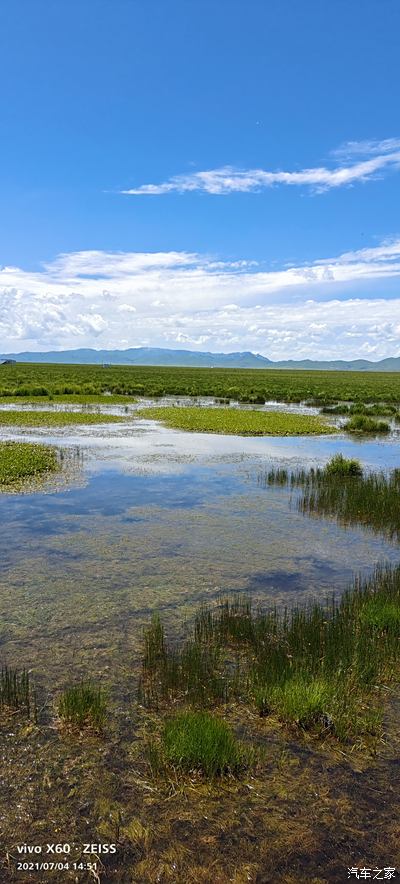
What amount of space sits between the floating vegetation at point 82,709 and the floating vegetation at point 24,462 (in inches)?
517

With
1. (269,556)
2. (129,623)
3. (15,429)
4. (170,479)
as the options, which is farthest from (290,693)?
(15,429)

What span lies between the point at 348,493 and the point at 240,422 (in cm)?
1902

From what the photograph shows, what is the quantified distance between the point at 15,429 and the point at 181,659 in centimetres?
2711

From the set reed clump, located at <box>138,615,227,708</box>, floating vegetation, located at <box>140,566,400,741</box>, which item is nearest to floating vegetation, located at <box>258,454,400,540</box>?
floating vegetation, located at <box>140,566,400,741</box>

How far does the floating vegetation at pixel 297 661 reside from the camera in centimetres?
679

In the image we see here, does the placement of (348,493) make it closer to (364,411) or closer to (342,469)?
(342,469)

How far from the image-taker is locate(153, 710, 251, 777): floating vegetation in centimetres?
582

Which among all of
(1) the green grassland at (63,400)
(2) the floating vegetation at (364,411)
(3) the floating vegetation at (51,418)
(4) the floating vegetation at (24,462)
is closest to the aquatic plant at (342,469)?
(4) the floating vegetation at (24,462)

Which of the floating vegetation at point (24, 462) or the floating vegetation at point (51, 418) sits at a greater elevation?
the floating vegetation at point (51, 418)

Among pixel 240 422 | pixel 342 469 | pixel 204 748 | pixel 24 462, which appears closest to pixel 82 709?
pixel 204 748

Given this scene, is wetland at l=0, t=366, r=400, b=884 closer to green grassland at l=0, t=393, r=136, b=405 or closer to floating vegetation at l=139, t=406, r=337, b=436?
Result: floating vegetation at l=139, t=406, r=337, b=436

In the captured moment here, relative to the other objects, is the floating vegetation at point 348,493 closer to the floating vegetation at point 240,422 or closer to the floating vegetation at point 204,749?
the floating vegetation at point 204,749

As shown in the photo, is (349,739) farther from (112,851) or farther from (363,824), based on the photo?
(112,851)

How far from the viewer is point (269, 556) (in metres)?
12.9
